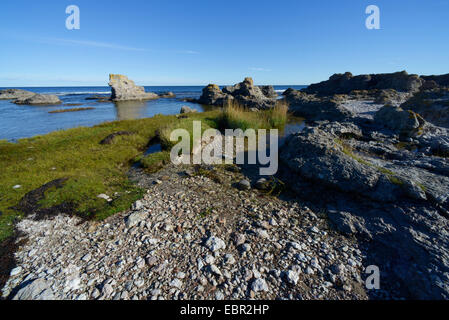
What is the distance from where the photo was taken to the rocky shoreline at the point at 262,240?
118 inches

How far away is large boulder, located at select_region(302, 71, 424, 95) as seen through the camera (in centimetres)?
4025

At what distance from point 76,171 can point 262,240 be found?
23.1 ft

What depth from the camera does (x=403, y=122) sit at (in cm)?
1039

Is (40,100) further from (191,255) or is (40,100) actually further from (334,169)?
(334,169)

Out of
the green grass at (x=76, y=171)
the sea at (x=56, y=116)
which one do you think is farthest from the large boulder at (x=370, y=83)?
the green grass at (x=76, y=171)

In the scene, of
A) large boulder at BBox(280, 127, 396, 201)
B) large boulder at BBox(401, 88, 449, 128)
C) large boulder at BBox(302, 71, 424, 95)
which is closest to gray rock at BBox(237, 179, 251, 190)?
large boulder at BBox(280, 127, 396, 201)

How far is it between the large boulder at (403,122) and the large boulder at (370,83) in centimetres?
4115

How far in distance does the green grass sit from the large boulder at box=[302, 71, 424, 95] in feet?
181

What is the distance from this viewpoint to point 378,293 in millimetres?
2941

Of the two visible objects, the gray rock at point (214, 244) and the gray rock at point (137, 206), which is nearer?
the gray rock at point (214, 244)

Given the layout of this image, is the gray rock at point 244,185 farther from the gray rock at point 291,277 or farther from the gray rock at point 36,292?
the gray rock at point 36,292

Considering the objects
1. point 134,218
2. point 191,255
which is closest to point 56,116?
point 134,218
